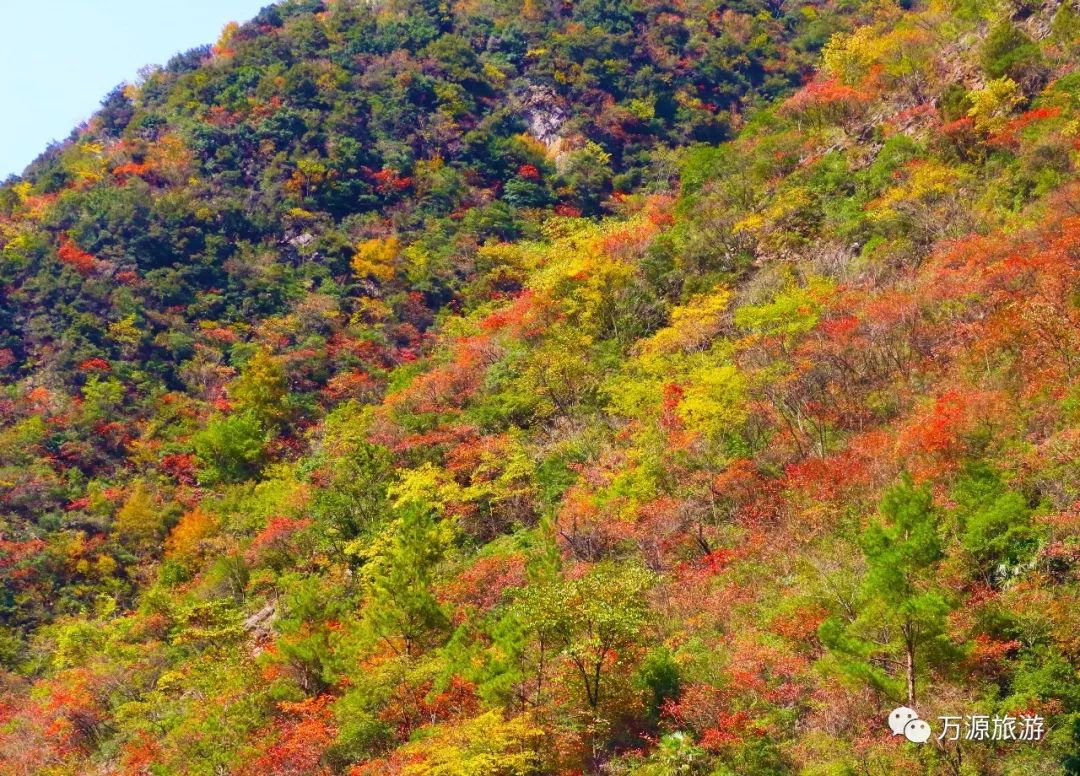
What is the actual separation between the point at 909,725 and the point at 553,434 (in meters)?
22.6

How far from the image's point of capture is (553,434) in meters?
36.9

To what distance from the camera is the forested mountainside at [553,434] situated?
18.7 metres

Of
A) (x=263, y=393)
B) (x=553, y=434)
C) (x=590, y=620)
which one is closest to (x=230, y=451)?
(x=263, y=393)

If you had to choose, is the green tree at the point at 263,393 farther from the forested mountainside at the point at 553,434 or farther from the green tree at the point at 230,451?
the green tree at the point at 230,451

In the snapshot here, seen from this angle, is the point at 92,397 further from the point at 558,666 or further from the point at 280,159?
the point at 558,666

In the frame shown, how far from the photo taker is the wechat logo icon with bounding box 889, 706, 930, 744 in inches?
611

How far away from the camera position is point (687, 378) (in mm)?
32375

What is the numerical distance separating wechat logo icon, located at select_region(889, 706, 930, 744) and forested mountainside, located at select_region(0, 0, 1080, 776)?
383 mm

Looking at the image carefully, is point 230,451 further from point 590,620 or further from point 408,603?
point 590,620

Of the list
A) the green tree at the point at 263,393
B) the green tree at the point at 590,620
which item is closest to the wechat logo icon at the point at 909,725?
the green tree at the point at 590,620

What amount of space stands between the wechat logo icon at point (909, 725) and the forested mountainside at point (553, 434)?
0.38 m

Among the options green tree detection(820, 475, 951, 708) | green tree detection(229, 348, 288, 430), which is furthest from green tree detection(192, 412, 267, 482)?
green tree detection(820, 475, 951, 708)

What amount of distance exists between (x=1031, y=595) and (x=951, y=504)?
3.65 m

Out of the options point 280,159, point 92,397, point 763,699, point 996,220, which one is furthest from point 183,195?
point 763,699
